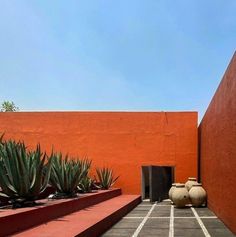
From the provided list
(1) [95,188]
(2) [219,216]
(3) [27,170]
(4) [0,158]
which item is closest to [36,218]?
(3) [27,170]

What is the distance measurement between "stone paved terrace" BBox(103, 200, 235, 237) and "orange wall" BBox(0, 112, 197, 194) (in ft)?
21.9

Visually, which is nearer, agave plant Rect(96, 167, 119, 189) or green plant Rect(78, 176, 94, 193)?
green plant Rect(78, 176, 94, 193)

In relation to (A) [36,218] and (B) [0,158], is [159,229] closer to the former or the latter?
(A) [36,218]

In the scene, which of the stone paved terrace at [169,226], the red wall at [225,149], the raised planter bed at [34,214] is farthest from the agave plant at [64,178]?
the red wall at [225,149]

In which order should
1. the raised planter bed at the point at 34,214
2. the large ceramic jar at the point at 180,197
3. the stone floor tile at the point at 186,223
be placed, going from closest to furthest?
1. the raised planter bed at the point at 34,214
2. the stone floor tile at the point at 186,223
3. the large ceramic jar at the point at 180,197

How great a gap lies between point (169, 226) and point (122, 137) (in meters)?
9.85

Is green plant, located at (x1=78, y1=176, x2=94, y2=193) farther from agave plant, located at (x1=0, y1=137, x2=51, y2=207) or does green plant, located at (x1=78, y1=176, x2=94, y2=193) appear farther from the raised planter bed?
agave plant, located at (x1=0, y1=137, x2=51, y2=207)

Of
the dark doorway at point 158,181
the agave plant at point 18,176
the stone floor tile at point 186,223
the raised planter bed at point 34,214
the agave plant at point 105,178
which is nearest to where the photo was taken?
the raised planter bed at point 34,214

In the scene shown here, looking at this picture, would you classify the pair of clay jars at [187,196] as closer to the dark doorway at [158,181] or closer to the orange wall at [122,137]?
the dark doorway at [158,181]

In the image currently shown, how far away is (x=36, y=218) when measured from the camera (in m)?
7.63

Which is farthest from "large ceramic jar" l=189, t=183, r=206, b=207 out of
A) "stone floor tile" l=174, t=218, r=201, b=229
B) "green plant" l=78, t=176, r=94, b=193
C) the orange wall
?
the orange wall

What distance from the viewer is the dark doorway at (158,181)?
1773 centimetres

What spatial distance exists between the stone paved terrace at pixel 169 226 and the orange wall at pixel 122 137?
668cm

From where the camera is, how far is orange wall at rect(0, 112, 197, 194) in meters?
19.3
